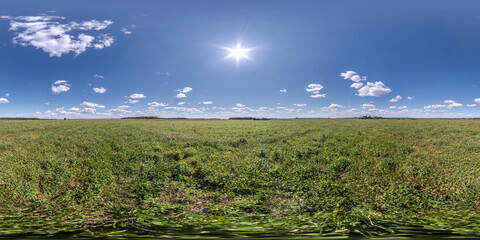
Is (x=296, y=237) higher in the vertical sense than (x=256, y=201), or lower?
higher

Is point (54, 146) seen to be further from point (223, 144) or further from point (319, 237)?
point (319, 237)

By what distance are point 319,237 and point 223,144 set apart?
13.3 m

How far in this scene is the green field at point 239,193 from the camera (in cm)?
364

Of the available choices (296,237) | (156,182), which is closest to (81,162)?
(156,182)

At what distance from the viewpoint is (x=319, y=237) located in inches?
116

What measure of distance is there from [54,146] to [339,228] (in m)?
17.5

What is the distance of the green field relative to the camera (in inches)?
143

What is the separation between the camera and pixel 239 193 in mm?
7246

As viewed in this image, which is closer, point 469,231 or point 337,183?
point 469,231

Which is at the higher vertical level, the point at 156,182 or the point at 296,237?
the point at 296,237

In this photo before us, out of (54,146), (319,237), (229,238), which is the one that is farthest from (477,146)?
(54,146)

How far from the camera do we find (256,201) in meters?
6.18

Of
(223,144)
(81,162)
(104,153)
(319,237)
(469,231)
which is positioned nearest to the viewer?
(319,237)

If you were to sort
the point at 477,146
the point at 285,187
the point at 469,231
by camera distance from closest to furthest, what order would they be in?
the point at 469,231
the point at 285,187
the point at 477,146
